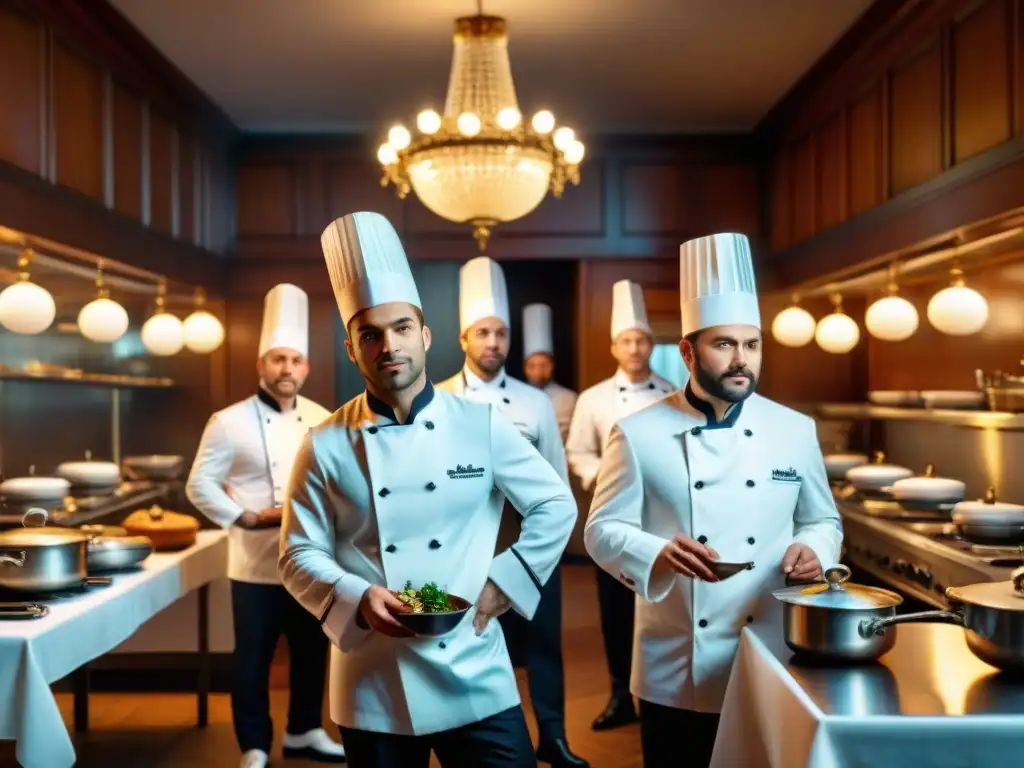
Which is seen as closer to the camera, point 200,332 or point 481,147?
point 481,147

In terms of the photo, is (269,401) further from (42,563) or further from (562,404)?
(562,404)

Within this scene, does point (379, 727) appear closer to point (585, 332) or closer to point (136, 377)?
point (136, 377)

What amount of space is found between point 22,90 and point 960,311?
3354 millimetres

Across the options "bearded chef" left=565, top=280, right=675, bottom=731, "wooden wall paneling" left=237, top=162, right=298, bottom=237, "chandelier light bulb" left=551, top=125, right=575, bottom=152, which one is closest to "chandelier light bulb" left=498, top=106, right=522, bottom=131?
"chandelier light bulb" left=551, top=125, right=575, bottom=152

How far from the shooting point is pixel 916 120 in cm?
448

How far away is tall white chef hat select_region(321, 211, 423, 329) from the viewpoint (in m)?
2.39

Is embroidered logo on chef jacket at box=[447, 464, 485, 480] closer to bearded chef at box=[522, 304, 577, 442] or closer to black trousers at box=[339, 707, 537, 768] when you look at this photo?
black trousers at box=[339, 707, 537, 768]

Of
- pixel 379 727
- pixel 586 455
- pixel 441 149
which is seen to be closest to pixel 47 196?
pixel 441 149

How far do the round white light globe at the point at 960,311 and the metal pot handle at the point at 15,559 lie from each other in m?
2.89

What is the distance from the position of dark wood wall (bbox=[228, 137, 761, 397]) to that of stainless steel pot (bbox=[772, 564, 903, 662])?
4991mm

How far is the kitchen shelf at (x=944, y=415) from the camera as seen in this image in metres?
3.93

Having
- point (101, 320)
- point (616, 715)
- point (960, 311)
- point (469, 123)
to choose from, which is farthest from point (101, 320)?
point (960, 311)

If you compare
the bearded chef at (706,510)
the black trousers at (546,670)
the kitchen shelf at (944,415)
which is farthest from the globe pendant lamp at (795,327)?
the bearded chef at (706,510)

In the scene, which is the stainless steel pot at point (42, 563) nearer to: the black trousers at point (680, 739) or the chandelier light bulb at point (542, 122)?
the black trousers at point (680, 739)
